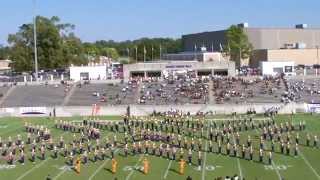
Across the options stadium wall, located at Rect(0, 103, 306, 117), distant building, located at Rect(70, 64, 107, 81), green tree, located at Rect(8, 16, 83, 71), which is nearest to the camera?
stadium wall, located at Rect(0, 103, 306, 117)

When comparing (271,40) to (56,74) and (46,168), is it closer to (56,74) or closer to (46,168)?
(56,74)

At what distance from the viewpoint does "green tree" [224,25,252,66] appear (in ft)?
305

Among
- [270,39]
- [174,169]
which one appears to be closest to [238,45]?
[270,39]

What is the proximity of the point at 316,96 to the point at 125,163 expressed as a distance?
99.0ft

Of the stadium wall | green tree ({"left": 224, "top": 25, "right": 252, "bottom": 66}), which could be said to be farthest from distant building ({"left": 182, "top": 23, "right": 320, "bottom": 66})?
the stadium wall

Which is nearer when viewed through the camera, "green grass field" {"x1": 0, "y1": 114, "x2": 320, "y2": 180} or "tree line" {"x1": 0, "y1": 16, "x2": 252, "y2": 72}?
"green grass field" {"x1": 0, "y1": 114, "x2": 320, "y2": 180}

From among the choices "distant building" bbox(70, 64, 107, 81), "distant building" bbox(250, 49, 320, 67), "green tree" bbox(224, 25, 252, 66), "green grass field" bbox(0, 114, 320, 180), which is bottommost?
"green grass field" bbox(0, 114, 320, 180)

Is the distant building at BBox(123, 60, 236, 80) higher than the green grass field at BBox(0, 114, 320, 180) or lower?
higher

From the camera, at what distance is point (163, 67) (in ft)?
237

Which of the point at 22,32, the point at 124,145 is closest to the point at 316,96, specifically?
the point at 124,145

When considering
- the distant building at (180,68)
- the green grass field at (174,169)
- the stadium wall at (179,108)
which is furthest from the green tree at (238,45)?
the green grass field at (174,169)

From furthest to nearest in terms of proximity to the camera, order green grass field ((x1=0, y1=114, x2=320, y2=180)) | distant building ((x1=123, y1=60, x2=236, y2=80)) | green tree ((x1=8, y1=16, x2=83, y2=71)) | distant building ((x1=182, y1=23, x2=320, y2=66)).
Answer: distant building ((x1=182, y1=23, x2=320, y2=66)) → green tree ((x1=8, y1=16, x2=83, y2=71)) → distant building ((x1=123, y1=60, x2=236, y2=80)) → green grass field ((x1=0, y1=114, x2=320, y2=180))

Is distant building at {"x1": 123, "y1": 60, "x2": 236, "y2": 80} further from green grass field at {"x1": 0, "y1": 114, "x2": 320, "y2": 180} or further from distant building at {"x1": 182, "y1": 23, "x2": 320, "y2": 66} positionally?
green grass field at {"x1": 0, "y1": 114, "x2": 320, "y2": 180}

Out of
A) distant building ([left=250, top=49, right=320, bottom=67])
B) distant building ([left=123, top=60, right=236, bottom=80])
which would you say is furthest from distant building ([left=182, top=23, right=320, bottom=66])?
distant building ([left=123, top=60, right=236, bottom=80])
